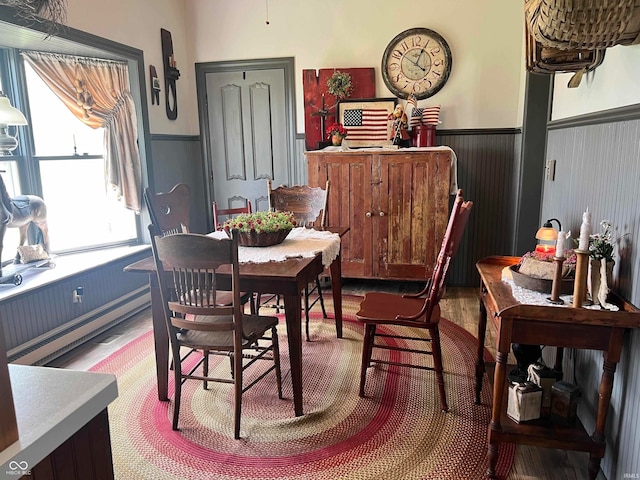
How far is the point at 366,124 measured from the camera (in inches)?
169

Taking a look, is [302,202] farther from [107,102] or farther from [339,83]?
[107,102]

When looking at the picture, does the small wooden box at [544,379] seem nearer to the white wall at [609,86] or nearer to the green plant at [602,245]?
the green plant at [602,245]

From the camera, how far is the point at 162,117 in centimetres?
430

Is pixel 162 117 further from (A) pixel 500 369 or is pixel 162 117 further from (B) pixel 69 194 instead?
(A) pixel 500 369

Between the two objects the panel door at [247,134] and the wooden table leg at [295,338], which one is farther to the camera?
the panel door at [247,134]

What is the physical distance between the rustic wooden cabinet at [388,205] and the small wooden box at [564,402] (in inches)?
85.2

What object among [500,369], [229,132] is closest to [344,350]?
[500,369]

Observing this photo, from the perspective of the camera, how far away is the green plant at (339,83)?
4.30 metres

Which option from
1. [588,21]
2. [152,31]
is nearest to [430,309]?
[588,21]

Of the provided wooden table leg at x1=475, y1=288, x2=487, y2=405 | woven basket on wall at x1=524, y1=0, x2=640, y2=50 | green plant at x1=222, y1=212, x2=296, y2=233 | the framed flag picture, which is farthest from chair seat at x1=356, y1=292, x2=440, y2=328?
the framed flag picture

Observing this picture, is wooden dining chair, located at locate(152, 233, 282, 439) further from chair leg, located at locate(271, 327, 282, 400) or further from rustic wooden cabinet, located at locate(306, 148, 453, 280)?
rustic wooden cabinet, located at locate(306, 148, 453, 280)

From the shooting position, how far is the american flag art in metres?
4.27

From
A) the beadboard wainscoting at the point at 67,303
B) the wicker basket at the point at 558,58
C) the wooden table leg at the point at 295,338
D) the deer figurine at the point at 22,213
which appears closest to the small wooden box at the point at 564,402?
the wooden table leg at the point at 295,338

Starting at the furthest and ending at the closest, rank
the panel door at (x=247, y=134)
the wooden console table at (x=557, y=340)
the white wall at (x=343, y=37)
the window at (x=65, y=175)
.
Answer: the panel door at (x=247, y=134) < the white wall at (x=343, y=37) < the window at (x=65, y=175) < the wooden console table at (x=557, y=340)
